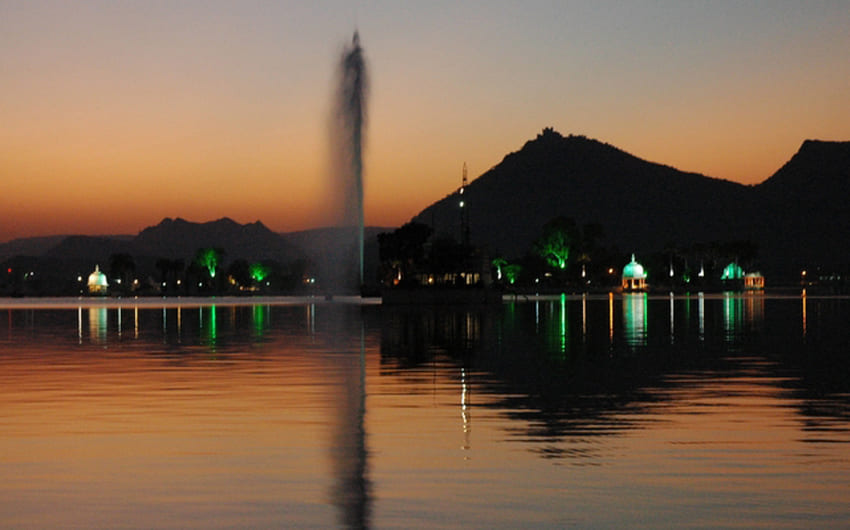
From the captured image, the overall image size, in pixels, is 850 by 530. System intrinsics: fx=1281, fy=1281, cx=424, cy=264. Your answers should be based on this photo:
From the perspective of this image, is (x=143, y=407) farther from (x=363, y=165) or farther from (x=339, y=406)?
(x=363, y=165)

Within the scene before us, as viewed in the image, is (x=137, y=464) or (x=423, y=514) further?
(x=137, y=464)

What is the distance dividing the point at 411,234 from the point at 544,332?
114712 mm

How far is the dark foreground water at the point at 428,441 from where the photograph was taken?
551 inches

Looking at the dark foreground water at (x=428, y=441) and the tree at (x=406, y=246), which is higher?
the tree at (x=406, y=246)

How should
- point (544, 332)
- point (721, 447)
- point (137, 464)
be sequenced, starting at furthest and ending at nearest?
1. point (544, 332)
2. point (721, 447)
3. point (137, 464)

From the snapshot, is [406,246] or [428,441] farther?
[406,246]

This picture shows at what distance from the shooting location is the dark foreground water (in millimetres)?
14008

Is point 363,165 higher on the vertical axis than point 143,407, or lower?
higher

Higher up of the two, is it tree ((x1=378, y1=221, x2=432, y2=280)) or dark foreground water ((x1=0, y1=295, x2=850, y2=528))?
tree ((x1=378, y1=221, x2=432, y2=280))

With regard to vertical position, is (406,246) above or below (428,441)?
above

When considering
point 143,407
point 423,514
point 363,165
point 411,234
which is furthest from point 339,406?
Result: point 411,234

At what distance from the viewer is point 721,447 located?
62.7 feet

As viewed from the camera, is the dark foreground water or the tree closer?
the dark foreground water

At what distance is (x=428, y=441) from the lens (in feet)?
66.1
